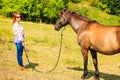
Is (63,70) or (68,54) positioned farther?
(68,54)

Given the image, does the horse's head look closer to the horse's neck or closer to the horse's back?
the horse's neck

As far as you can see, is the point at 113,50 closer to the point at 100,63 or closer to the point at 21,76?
the point at 21,76

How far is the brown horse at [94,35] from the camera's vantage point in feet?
33.7

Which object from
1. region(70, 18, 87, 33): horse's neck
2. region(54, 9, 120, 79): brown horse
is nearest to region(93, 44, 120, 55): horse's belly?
region(54, 9, 120, 79): brown horse

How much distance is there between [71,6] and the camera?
5762 cm

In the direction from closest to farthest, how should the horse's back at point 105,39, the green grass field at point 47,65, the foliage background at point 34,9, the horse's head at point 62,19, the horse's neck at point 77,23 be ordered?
the horse's back at point 105,39 → the green grass field at point 47,65 → the horse's neck at point 77,23 → the horse's head at point 62,19 → the foliage background at point 34,9

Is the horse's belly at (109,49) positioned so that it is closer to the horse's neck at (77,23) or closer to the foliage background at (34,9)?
the horse's neck at (77,23)

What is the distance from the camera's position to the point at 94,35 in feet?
35.2

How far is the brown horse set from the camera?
10273mm

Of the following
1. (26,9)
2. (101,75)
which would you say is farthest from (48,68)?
(26,9)

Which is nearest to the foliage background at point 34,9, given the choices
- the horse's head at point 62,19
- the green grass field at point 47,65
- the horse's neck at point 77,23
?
the green grass field at point 47,65

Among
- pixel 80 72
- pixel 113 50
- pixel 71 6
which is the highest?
pixel 113 50

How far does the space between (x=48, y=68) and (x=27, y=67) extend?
0.90 metres

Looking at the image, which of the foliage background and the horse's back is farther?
the foliage background
